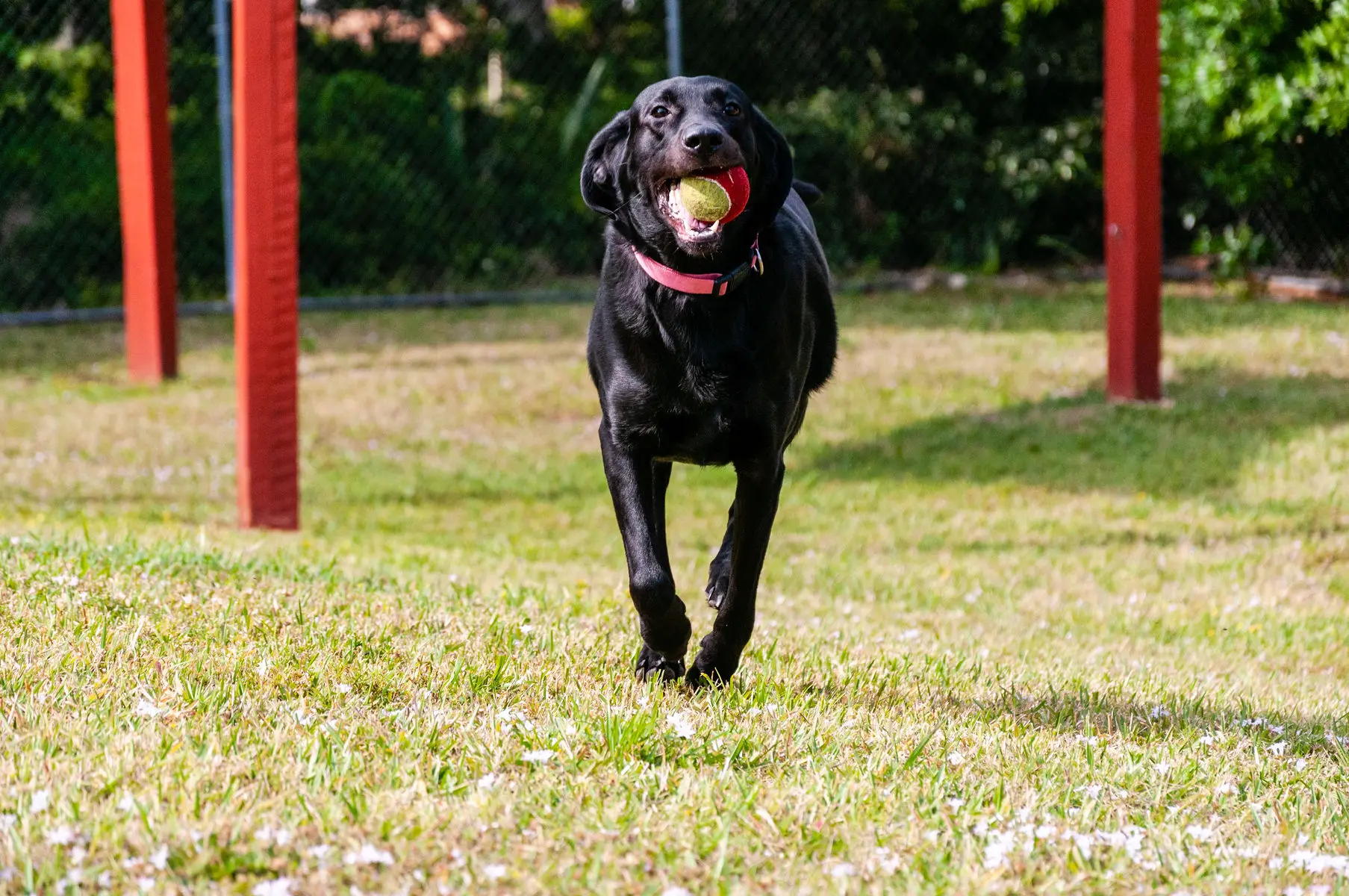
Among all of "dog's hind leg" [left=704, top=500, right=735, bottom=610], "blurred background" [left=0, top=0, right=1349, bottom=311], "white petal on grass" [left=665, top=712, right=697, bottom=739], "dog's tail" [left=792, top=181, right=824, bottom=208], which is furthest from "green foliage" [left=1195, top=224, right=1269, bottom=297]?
"white petal on grass" [left=665, top=712, right=697, bottom=739]

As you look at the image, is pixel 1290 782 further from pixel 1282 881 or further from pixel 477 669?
pixel 477 669

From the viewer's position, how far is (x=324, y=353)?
11352 mm

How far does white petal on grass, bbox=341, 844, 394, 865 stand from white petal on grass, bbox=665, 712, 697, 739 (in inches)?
32.6

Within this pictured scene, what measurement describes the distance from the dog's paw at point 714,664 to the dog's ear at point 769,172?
3.38ft

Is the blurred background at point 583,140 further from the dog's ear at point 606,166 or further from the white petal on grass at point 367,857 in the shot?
the white petal on grass at point 367,857

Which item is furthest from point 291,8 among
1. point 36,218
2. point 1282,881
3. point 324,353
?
point 36,218

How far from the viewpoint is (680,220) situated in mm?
3676

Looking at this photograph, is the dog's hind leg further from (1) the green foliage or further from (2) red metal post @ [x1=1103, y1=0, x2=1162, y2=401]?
(1) the green foliage

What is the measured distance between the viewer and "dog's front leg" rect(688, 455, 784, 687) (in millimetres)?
3783

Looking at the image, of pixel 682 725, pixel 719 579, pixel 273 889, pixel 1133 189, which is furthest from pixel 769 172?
pixel 1133 189

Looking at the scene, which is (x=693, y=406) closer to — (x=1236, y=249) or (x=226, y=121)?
(x=226, y=121)

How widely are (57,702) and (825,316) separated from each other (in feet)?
7.87

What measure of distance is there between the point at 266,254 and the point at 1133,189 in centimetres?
486

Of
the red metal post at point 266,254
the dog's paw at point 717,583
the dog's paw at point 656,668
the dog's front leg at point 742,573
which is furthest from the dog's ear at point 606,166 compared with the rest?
the red metal post at point 266,254
